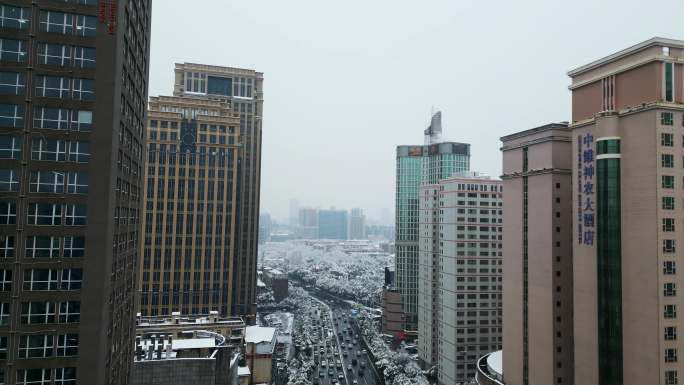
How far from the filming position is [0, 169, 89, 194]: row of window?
78.1 feet

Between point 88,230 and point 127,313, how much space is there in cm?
1151

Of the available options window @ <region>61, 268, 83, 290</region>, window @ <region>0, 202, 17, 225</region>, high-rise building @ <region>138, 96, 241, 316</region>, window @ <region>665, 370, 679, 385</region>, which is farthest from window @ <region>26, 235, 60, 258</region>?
high-rise building @ <region>138, 96, 241, 316</region>

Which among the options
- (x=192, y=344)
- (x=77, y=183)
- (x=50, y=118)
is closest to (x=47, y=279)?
(x=77, y=183)

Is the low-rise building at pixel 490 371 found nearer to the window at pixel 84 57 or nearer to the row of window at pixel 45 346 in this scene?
the row of window at pixel 45 346

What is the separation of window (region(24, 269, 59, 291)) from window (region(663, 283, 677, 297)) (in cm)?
3798

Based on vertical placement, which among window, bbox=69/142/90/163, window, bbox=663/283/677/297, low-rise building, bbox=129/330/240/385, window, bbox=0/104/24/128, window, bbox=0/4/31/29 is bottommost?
low-rise building, bbox=129/330/240/385

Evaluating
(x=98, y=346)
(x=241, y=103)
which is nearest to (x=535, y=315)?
(x=98, y=346)

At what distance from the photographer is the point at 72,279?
24469mm

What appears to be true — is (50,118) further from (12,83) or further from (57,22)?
(57,22)

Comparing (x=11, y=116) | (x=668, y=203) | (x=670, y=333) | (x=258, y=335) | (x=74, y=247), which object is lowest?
(x=258, y=335)

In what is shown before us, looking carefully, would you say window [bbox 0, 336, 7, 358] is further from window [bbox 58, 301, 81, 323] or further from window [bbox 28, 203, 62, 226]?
window [bbox 28, 203, 62, 226]

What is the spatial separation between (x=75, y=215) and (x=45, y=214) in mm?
1335

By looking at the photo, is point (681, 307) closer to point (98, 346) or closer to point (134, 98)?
point (98, 346)

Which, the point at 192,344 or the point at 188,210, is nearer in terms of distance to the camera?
the point at 192,344
